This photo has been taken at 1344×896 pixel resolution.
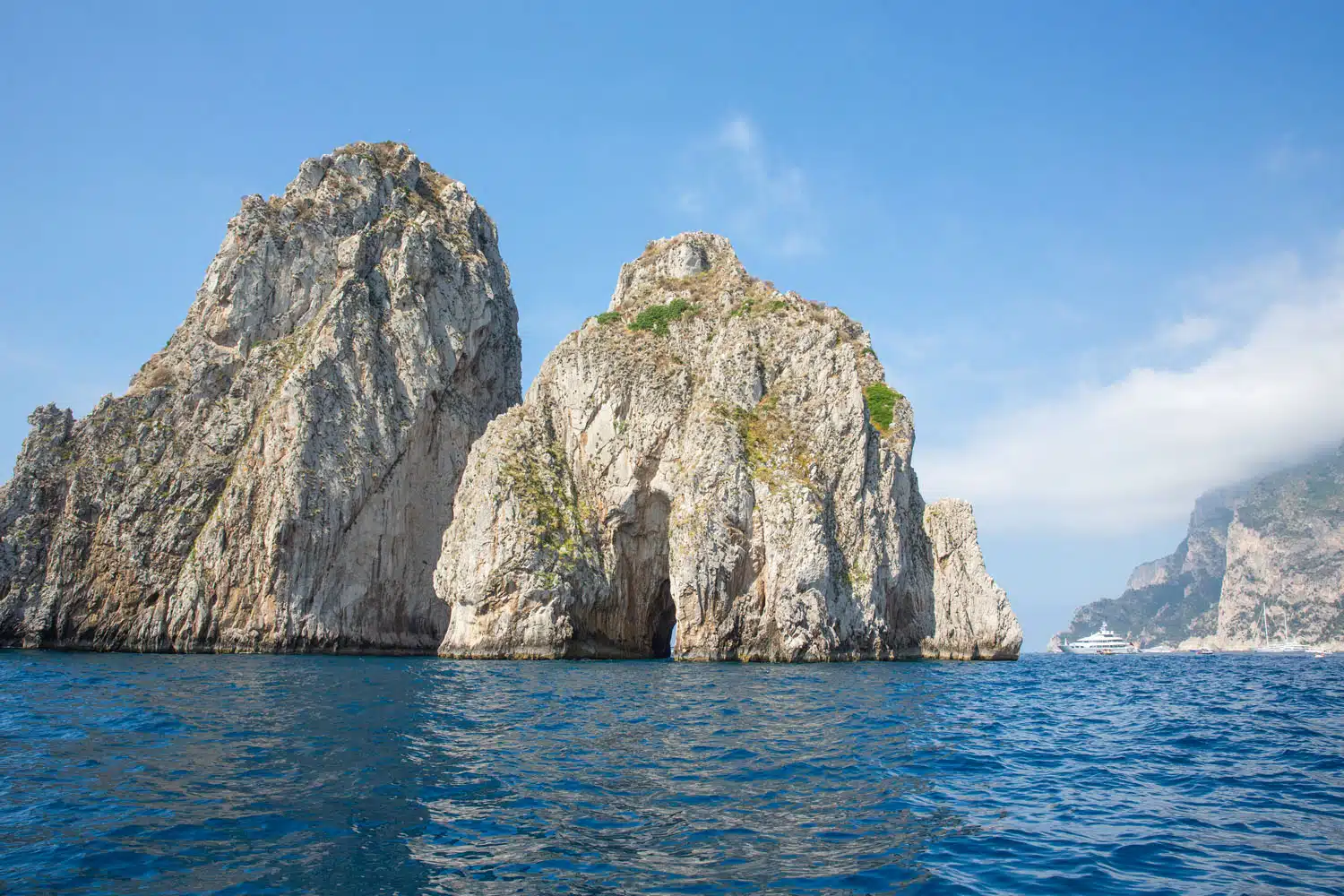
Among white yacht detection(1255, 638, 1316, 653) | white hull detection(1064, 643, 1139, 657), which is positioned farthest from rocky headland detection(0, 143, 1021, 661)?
white yacht detection(1255, 638, 1316, 653)

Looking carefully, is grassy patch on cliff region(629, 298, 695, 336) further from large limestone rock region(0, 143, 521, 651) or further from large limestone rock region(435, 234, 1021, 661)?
large limestone rock region(0, 143, 521, 651)

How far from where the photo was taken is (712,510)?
2240 inches

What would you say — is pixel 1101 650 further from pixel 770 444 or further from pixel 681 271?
pixel 770 444

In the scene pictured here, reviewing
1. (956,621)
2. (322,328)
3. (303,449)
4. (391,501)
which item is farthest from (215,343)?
(956,621)

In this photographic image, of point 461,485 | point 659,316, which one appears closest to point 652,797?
point 461,485

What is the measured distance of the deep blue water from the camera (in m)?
9.28

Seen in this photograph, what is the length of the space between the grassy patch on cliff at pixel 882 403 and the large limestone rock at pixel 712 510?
0.18 meters

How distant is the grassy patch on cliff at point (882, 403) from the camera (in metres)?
68.2

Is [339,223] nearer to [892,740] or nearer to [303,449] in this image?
[303,449]

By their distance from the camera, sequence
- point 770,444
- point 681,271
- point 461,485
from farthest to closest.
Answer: point 681,271
point 461,485
point 770,444

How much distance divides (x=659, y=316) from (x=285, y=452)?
3462 cm

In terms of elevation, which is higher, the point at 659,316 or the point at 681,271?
the point at 681,271

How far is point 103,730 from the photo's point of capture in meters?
18.2

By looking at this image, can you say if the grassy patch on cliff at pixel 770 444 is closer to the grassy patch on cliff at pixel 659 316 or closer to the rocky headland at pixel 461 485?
the rocky headland at pixel 461 485
